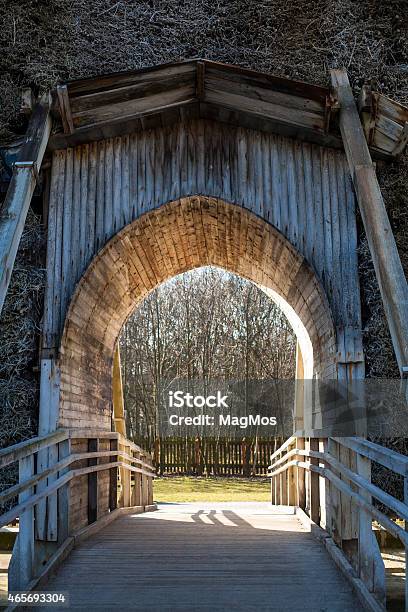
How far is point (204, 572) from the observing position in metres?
5.33

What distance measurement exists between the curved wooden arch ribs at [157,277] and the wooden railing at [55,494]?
1.30 feet

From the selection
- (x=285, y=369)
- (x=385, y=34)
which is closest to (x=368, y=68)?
(x=385, y=34)

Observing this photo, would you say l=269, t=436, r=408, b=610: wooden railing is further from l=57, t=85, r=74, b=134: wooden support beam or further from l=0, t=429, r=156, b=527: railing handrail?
l=57, t=85, r=74, b=134: wooden support beam

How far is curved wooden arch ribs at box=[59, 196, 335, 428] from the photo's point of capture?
733 cm

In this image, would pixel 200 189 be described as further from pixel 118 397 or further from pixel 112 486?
pixel 118 397

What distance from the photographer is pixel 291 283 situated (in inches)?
325

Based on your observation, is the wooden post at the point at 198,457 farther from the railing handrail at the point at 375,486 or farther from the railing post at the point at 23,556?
the railing post at the point at 23,556

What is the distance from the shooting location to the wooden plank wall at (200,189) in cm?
718

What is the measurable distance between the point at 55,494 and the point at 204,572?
1.92 m

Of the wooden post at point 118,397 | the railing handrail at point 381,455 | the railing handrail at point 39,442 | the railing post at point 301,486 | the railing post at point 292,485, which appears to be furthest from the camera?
the wooden post at point 118,397

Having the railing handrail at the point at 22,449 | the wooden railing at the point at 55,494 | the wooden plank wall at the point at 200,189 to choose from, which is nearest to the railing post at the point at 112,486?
the wooden railing at the point at 55,494

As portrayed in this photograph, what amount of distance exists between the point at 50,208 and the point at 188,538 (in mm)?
3547

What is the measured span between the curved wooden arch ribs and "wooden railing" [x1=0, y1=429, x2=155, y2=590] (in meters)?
0.40

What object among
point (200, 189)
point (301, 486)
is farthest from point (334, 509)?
point (200, 189)
